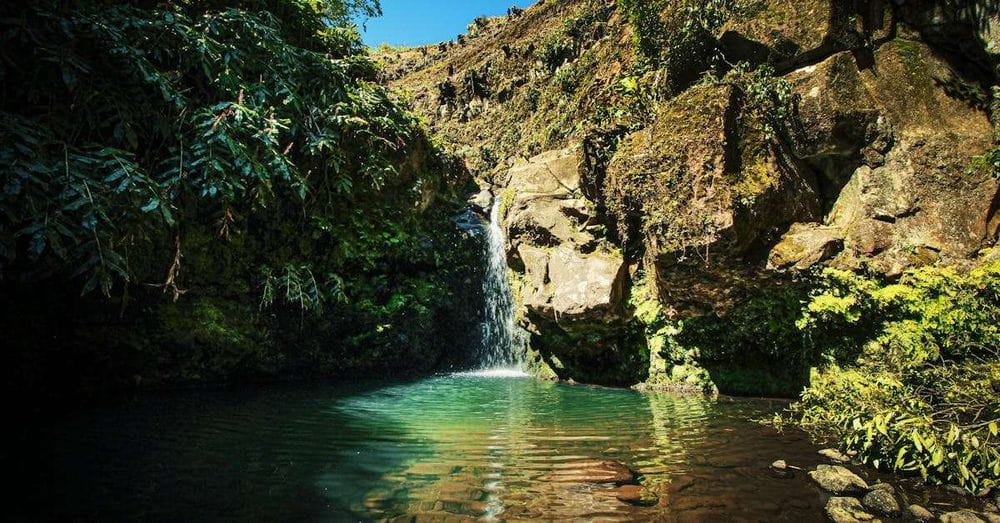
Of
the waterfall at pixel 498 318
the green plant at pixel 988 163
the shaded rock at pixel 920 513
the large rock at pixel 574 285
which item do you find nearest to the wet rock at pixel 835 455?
the shaded rock at pixel 920 513

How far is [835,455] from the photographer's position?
4.32 metres

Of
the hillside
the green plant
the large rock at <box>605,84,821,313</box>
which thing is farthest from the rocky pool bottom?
the green plant

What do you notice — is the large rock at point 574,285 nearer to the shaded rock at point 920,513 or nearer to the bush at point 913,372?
the bush at point 913,372

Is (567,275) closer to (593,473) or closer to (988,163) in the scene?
(593,473)

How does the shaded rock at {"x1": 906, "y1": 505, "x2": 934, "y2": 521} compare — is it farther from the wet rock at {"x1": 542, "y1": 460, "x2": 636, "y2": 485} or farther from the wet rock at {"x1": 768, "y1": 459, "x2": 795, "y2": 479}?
the wet rock at {"x1": 542, "y1": 460, "x2": 636, "y2": 485}

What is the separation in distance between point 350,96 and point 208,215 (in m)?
3.61

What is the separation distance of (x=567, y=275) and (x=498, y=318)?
3.67 metres

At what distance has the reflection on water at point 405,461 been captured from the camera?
10.8ft

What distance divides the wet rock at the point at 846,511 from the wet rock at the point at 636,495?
119 centimetres

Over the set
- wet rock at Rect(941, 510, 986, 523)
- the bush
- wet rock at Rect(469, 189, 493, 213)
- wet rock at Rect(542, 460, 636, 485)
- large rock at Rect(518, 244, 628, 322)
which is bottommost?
wet rock at Rect(941, 510, 986, 523)

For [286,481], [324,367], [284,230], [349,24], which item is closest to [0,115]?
[286,481]

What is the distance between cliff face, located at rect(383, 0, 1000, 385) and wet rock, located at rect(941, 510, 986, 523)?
4865 millimetres

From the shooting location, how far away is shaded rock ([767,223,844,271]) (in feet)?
24.8

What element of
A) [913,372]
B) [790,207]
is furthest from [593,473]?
[790,207]
